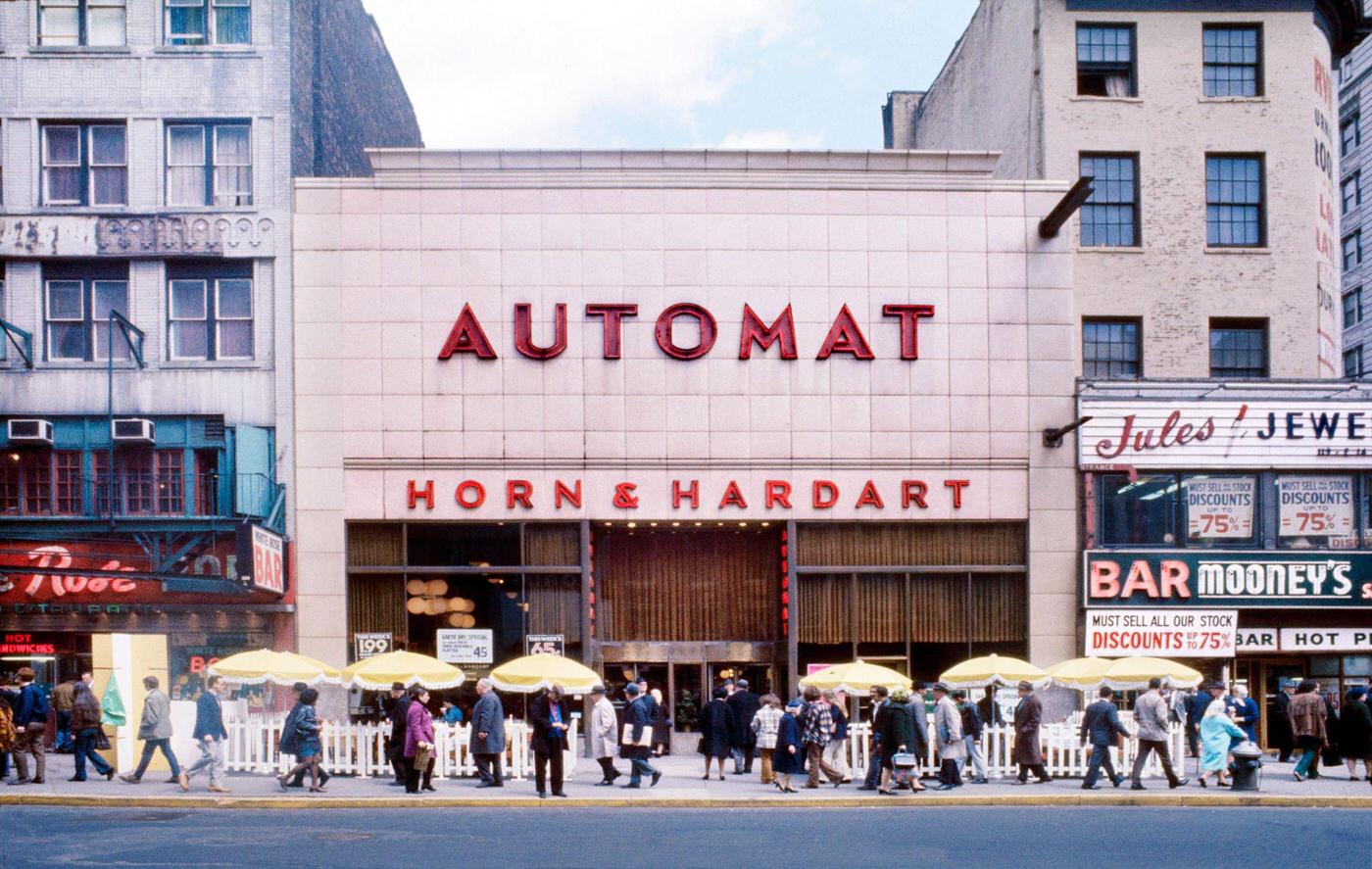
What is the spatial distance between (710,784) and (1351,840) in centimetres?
957

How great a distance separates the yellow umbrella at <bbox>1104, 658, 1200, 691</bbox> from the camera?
22375 millimetres

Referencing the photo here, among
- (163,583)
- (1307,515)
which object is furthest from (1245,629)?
(163,583)

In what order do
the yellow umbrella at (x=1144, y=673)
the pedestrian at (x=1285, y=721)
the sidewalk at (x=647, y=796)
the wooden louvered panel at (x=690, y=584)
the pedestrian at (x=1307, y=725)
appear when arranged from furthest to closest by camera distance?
the wooden louvered panel at (x=690, y=584) → the pedestrian at (x=1285, y=721) → the pedestrian at (x=1307, y=725) → the yellow umbrella at (x=1144, y=673) → the sidewalk at (x=647, y=796)

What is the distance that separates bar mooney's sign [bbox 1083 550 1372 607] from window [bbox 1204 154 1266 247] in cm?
709

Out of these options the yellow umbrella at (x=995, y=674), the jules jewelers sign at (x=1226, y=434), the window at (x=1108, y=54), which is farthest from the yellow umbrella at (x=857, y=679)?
the window at (x=1108, y=54)

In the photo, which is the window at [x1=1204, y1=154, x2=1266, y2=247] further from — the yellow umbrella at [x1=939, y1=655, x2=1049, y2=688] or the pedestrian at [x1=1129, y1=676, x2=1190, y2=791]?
the pedestrian at [x1=1129, y1=676, x2=1190, y2=791]

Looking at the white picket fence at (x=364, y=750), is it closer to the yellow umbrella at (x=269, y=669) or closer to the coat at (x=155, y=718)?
the yellow umbrella at (x=269, y=669)

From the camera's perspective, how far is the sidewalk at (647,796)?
1950cm

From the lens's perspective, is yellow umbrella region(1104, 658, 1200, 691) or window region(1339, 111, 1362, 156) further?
window region(1339, 111, 1362, 156)

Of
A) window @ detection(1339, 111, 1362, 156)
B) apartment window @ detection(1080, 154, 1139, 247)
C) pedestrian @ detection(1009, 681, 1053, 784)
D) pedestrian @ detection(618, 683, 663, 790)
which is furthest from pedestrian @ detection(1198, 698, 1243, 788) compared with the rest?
window @ detection(1339, 111, 1362, 156)

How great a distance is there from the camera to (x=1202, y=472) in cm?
2889

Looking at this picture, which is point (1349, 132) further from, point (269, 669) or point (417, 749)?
point (269, 669)

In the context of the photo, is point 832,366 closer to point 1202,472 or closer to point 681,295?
point 681,295

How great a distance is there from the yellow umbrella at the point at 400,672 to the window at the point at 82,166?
467 inches
